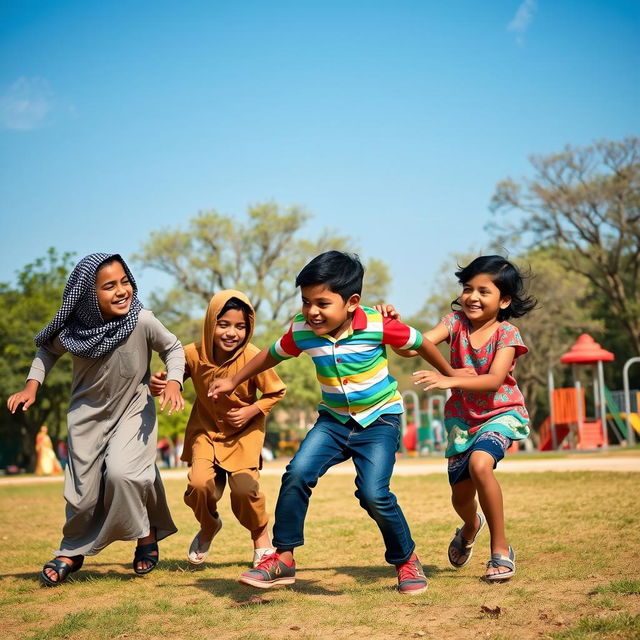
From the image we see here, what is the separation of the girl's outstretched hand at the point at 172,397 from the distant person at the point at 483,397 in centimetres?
159

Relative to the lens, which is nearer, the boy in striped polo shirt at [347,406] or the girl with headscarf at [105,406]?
the boy in striped polo shirt at [347,406]

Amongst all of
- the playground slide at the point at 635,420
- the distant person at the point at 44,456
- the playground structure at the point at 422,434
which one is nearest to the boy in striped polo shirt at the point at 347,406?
the playground slide at the point at 635,420

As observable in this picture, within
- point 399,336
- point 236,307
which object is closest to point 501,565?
point 399,336

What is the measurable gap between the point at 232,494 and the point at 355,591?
4.18 feet

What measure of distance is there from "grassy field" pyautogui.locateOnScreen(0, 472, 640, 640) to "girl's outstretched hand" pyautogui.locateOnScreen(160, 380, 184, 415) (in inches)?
43.7

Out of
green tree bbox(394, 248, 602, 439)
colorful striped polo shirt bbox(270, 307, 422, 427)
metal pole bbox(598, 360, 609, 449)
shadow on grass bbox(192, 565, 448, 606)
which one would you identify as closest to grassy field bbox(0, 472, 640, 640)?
shadow on grass bbox(192, 565, 448, 606)

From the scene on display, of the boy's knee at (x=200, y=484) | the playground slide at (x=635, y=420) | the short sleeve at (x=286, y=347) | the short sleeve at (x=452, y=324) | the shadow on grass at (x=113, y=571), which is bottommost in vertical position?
the shadow on grass at (x=113, y=571)

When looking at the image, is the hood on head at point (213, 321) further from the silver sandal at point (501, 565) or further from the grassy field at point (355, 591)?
the silver sandal at point (501, 565)

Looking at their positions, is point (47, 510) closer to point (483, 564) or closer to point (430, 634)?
point (483, 564)

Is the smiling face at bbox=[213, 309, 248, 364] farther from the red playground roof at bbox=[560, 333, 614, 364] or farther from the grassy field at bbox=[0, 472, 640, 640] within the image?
the red playground roof at bbox=[560, 333, 614, 364]

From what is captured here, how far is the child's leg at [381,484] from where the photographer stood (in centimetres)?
485

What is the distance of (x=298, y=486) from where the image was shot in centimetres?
489

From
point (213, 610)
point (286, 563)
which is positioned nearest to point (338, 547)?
point (286, 563)

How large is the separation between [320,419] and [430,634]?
5.61 ft
